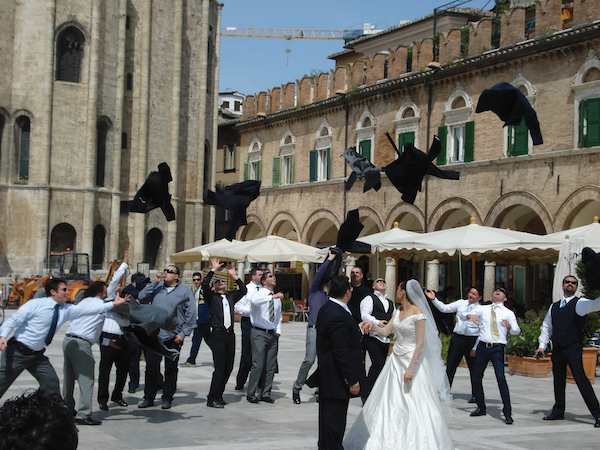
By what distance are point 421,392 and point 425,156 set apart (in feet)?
17.8

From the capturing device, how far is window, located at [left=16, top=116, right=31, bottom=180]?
124 ft

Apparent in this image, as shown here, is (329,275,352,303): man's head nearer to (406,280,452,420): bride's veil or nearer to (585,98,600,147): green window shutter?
(406,280,452,420): bride's veil

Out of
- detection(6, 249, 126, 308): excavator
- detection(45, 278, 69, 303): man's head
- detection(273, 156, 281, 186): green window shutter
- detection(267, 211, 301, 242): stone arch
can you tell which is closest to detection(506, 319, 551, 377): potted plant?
detection(45, 278, 69, 303): man's head

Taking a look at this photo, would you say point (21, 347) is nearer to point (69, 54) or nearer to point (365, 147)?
point (365, 147)

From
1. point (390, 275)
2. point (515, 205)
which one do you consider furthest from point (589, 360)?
point (390, 275)

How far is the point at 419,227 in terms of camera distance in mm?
32125

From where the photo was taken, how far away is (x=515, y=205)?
83.7 ft

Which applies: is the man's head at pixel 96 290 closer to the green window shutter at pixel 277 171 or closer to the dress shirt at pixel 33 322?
the dress shirt at pixel 33 322

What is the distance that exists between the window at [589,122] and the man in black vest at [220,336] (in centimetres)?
1627

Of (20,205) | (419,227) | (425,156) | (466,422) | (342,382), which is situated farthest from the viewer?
(20,205)

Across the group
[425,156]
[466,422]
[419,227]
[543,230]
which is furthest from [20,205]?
[466,422]

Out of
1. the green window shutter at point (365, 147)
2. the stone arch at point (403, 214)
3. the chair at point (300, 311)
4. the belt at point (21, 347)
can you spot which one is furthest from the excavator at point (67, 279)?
the belt at point (21, 347)

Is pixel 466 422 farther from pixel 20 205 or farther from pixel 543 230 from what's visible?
pixel 20 205

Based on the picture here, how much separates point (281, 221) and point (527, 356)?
2468 cm
